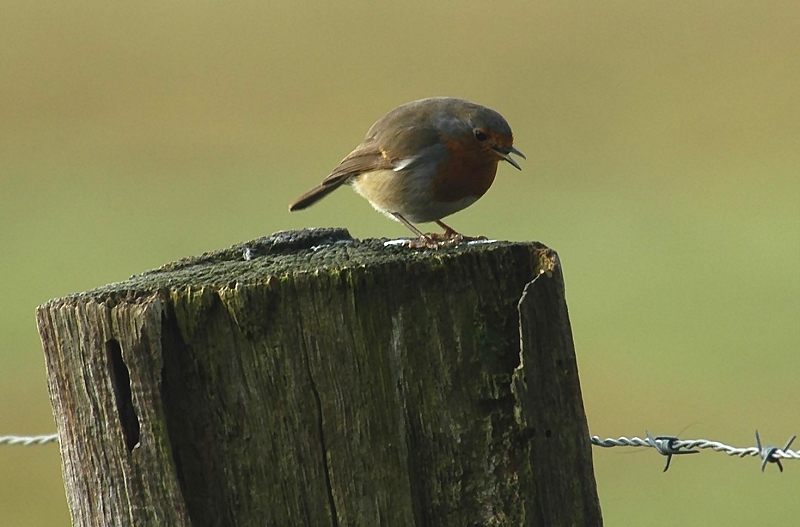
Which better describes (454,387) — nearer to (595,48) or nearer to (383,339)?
(383,339)

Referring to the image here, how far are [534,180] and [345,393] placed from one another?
63.8ft

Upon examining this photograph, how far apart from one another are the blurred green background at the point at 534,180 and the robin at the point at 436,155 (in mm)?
3103

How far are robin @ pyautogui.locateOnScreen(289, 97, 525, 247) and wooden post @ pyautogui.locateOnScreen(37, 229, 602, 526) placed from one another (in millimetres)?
2450

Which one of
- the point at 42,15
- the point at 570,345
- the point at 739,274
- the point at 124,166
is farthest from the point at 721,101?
the point at 570,345

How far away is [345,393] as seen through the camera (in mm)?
2943

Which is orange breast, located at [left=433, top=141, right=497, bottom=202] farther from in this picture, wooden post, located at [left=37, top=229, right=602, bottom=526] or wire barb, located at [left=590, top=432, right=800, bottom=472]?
wooden post, located at [left=37, top=229, right=602, bottom=526]

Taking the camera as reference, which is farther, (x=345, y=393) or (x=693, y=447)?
(x=693, y=447)

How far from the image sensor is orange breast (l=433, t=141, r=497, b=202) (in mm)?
5500

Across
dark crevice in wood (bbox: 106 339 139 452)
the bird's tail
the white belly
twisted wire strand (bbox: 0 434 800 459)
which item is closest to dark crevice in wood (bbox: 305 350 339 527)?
dark crevice in wood (bbox: 106 339 139 452)

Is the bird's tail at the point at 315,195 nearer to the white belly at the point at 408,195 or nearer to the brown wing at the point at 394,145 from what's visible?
the brown wing at the point at 394,145

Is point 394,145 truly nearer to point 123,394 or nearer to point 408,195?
point 408,195

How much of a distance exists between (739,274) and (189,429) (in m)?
15.5

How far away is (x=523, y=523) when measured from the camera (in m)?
2.99

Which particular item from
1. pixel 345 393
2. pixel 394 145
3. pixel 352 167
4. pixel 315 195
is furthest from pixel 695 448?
pixel 315 195
